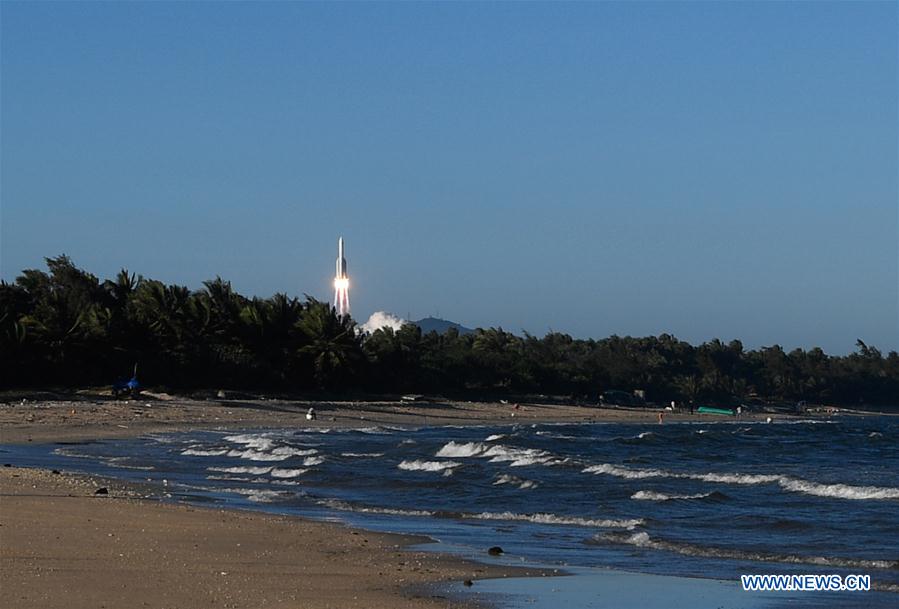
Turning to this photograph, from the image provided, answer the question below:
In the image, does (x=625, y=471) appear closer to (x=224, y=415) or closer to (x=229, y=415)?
(x=224, y=415)

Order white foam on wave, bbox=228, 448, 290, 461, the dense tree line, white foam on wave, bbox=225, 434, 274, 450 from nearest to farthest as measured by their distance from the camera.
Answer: white foam on wave, bbox=228, 448, 290, 461, white foam on wave, bbox=225, 434, 274, 450, the dense tree line

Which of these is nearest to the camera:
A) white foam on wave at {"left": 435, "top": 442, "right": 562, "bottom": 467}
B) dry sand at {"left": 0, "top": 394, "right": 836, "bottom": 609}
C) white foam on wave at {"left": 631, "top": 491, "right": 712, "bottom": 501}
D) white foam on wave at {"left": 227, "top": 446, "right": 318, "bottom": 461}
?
dry sand at {"left": 0, "top": 394, "right": 836, "bottom": 609}

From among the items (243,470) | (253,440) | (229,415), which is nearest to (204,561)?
(243,470)

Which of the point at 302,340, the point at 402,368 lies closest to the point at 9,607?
the point at 302,340

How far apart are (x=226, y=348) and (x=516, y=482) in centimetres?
4331

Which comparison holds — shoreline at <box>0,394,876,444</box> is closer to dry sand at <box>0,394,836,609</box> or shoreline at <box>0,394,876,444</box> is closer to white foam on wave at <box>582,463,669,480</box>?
white foam on wave at <box>582,463,669,480</box>

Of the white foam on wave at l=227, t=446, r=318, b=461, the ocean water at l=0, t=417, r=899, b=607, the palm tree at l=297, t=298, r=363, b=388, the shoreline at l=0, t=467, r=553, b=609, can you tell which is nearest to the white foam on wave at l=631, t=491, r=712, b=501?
the ocean water at l=0, t=417, r=899, b=607

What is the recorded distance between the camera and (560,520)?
19188 mm

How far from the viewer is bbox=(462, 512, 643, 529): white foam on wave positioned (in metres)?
18.5

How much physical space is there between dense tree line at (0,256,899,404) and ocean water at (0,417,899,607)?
762 inches

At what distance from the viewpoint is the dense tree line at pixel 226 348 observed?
58.2 metres

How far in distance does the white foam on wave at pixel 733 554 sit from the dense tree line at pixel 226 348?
143 feet

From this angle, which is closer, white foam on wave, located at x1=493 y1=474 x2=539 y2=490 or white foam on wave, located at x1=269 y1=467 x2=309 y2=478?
white foam on wave, located at x1=493 y1=474 x2=539 y2=490

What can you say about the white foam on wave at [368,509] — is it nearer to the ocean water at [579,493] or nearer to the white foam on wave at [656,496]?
the ocean water at [579,493]
